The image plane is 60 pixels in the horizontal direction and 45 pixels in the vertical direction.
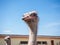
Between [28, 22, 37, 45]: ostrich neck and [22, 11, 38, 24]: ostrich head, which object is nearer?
[28, 22, 37, 45]: ostrich neck

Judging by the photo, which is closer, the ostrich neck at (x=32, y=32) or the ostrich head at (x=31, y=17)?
the ostrich neck at (x=32, y=32)

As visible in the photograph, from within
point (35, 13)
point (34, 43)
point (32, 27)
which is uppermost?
point (35, 13)

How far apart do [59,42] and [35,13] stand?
1793 centimetres

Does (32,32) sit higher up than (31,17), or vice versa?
(31,17)

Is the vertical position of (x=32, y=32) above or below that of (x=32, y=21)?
below

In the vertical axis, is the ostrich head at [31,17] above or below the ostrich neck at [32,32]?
above

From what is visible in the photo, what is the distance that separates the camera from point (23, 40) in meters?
20.5

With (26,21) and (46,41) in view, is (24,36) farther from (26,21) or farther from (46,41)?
(26,21)

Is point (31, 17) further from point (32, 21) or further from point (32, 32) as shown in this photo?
point (32, 32)

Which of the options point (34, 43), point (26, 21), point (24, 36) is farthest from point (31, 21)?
point (24, 36)

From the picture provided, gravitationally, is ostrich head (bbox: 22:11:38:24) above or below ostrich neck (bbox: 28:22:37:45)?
above

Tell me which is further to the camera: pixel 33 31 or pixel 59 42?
pixel 59 42

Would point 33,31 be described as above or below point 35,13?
below

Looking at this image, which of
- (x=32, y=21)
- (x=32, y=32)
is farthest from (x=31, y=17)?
(x=32, y=32)
